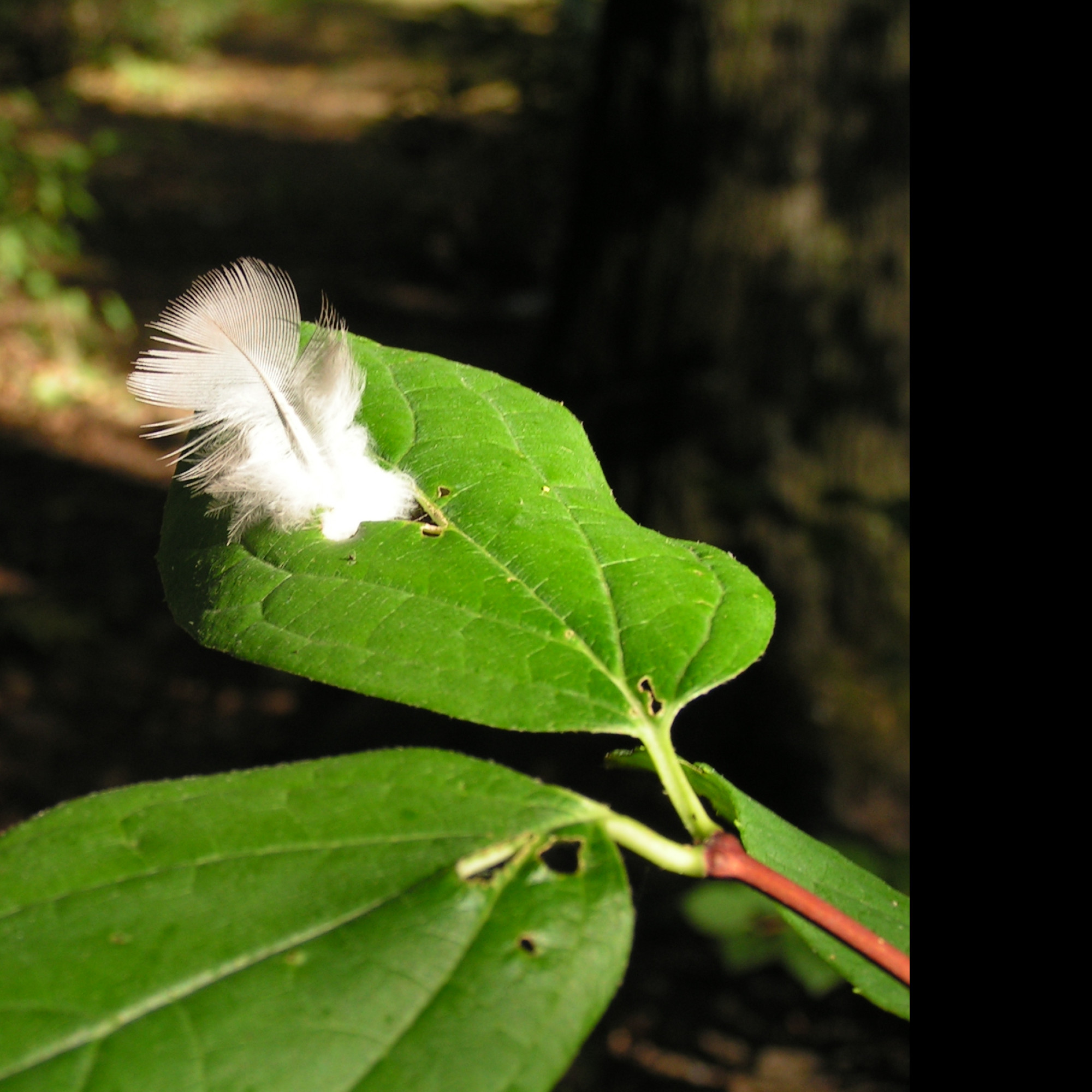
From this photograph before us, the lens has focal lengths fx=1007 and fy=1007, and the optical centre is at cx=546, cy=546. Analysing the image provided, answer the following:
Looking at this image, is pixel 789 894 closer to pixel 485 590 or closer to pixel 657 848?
pixel 657 848

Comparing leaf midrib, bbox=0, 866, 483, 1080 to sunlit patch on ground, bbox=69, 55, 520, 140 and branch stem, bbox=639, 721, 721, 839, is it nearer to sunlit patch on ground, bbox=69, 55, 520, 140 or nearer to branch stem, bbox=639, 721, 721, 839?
branch stem, bbox=639, 721, 721, 839

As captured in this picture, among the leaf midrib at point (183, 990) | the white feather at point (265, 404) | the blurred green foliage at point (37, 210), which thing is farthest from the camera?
the blurred green foliage at point (37, 210)

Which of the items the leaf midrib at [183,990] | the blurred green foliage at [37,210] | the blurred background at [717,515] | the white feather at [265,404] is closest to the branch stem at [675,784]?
the leaf midrib at [183,990]

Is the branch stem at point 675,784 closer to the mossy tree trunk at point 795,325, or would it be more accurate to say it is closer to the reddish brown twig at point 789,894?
the reddish brown twig at point 789,894

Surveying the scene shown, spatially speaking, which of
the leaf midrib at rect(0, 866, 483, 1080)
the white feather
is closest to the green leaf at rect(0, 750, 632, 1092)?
the leaf midrib at rect(0, 866, 483, 1080)

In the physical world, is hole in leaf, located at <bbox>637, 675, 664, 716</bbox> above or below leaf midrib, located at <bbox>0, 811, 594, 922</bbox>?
below
